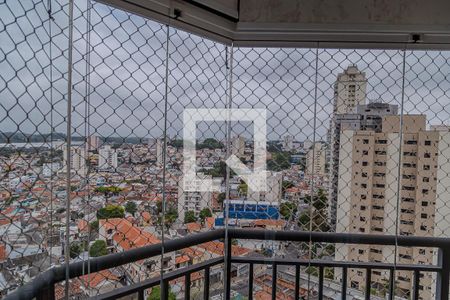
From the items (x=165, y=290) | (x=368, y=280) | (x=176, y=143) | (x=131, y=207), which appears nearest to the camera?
(x=131, y=207)

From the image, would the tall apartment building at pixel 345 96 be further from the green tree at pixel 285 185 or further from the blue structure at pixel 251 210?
the blue structure at pixel 251 210

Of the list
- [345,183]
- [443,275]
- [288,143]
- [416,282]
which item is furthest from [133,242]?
[443,275]

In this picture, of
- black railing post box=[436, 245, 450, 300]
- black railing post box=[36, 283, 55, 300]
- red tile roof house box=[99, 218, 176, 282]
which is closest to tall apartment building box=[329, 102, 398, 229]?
black railing post box=[436, 245, 450, 300]

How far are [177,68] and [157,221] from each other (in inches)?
29.2

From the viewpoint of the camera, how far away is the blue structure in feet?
5.95

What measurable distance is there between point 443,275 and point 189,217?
1.59 meters

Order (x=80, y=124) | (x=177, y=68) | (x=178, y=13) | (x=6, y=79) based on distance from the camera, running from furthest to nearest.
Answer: (x=177, y=68) < (x=178, y=13) < (x=80, y=124) < (x=6, y=79)

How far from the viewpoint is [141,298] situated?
1570mm

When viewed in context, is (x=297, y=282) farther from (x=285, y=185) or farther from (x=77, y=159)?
(x=77, y=159)

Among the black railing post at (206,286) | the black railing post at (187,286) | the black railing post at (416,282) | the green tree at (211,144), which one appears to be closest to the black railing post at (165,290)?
the black railing post at (187,286)

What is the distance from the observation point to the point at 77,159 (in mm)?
1209

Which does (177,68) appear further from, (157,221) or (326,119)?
(326,119)

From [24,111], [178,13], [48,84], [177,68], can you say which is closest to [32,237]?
[24,111]

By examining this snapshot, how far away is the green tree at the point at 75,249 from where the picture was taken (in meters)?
1.22
